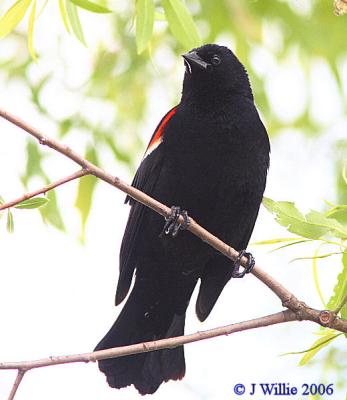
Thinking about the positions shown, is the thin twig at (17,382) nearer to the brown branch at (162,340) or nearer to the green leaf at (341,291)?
the brown branch at (162,340)

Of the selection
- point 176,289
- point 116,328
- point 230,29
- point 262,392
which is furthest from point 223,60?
point 262,392

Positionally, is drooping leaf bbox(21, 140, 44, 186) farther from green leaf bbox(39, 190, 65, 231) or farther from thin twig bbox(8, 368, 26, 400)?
thin twig bbox(8, 368, 26, 400)

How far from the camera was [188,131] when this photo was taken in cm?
301

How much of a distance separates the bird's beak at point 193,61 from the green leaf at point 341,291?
3.99 ft

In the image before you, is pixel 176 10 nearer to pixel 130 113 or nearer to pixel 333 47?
pixel 333 47

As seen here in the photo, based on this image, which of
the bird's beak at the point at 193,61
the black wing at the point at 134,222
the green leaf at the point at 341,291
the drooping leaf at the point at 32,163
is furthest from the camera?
the drooping leaf at the point at 32,163

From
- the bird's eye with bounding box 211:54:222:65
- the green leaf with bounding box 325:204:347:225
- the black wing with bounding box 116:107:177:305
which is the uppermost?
the bird's eye with bounding box 211:54:222:65

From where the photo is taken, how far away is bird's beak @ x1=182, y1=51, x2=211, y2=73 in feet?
10.4

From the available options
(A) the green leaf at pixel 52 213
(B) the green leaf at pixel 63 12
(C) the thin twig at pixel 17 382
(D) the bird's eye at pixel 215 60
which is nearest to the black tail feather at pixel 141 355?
(A) the green leaf at pixel 52 213

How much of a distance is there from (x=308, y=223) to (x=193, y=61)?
124 centimetres

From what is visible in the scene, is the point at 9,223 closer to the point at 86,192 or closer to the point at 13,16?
the point at 13,16

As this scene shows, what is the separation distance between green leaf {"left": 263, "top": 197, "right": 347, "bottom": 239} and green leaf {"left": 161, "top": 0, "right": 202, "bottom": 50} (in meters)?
0.74

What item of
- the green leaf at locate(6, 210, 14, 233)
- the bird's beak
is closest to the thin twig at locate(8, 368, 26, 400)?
the green leaf at locate(6, 210, 14, 233)

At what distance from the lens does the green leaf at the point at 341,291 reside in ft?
7.24
